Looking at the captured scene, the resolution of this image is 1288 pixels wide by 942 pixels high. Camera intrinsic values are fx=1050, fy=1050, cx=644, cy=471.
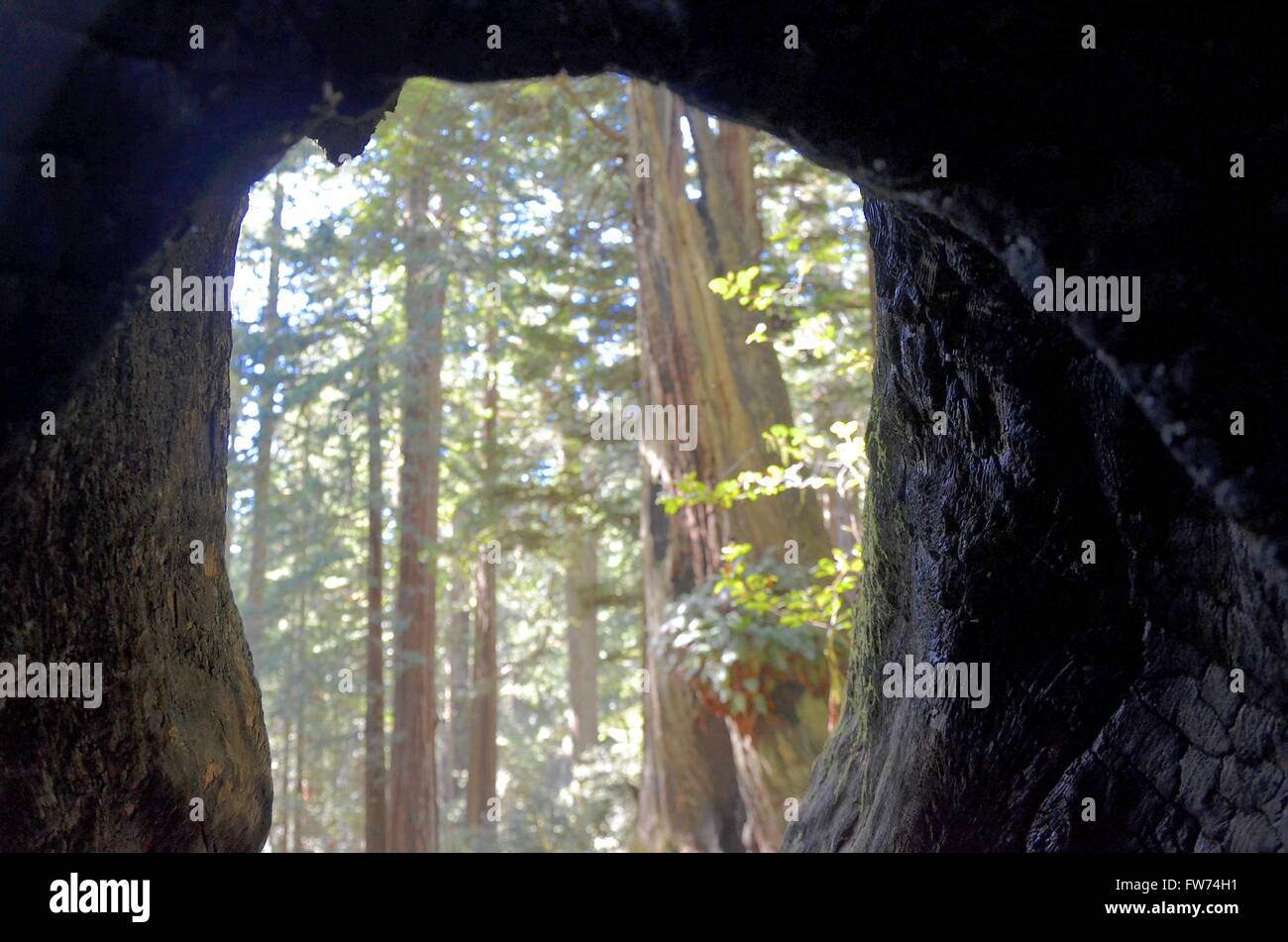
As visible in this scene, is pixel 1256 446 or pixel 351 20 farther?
pixel 351 20

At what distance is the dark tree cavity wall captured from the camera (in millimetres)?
2875

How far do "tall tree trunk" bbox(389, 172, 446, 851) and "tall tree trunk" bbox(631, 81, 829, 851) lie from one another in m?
4.25

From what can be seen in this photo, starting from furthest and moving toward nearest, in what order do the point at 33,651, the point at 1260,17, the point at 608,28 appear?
the point at 33,651, the point at 608,28, the point at 1260,17

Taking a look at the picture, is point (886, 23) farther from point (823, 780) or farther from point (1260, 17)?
point (823, 780)

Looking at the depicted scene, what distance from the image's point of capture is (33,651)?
333cm

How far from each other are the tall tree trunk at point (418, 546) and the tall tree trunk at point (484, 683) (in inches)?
34.4

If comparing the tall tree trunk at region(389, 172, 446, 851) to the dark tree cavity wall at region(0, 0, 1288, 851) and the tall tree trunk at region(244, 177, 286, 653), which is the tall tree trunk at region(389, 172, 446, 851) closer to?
the tall tree trunk at region(244, 177, 286, 653)

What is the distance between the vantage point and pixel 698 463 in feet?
34.2

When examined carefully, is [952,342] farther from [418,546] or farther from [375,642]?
[375,642]

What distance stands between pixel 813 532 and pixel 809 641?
5.05ft

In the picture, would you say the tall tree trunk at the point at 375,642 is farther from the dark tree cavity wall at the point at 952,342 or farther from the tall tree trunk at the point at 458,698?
the dark tree cavity wall at the point at 952,342

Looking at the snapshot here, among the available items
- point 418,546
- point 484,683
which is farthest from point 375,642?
point 484,683

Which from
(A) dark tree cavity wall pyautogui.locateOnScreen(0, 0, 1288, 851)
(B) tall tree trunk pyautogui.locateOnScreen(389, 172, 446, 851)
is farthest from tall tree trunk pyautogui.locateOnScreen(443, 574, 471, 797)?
(A) dark tree cavity wall pyautogui.locateOnScreen(0, 0, 1288, 851)

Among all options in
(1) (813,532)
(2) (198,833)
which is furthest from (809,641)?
(2) (198,833)
